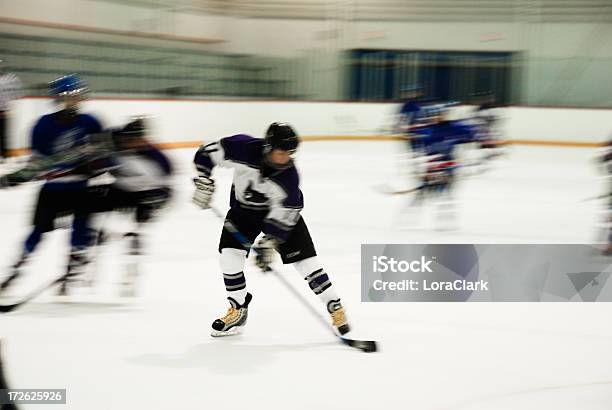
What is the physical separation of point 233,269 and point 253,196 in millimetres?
357

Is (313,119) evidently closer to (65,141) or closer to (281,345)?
(65,141)

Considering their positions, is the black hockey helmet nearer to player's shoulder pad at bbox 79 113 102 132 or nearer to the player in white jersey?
the player in white jersey

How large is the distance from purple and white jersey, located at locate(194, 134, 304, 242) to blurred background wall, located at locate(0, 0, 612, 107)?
409 inches

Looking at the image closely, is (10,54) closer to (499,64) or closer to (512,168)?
(512,168)

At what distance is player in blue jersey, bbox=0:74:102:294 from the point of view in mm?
4148

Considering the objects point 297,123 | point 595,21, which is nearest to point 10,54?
point 297,123

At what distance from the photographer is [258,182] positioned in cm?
357

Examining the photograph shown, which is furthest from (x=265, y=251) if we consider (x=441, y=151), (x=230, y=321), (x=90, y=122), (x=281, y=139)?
(x=441, y=151)

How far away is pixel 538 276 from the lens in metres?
5.27

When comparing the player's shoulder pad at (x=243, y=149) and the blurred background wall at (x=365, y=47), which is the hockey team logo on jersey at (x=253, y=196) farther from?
the blurred background wall at (x=365, y=47)

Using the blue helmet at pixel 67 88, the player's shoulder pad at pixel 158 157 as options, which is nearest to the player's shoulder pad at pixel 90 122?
the blue helmet at pixel 67 88

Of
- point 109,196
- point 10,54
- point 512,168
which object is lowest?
point 512,168

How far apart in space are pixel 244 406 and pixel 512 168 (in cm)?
980

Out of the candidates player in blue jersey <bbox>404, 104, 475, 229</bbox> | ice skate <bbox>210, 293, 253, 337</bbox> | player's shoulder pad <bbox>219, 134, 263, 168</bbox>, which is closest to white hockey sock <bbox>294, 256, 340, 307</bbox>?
ice skate <bbox>210, 293, 253, 337</bbox>
